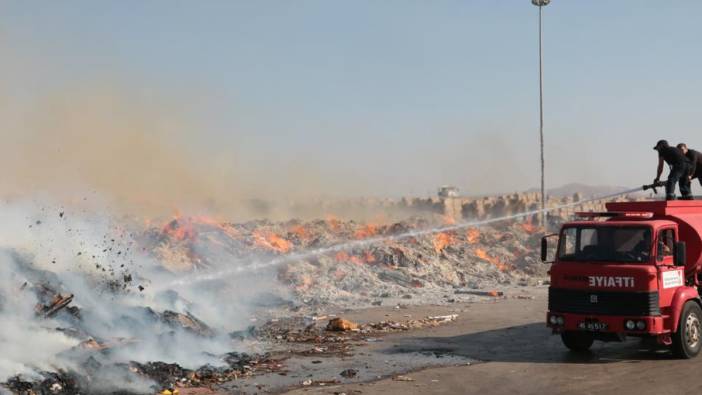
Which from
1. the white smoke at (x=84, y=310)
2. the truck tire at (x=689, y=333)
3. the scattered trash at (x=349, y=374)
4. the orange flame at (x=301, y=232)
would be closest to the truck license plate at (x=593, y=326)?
the truck tire at (x=689, y=333)

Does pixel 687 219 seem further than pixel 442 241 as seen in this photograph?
No

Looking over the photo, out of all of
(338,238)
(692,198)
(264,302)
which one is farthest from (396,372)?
(338,238)

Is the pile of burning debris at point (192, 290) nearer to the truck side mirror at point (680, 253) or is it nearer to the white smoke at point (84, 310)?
the white smoke at point (84, 310)

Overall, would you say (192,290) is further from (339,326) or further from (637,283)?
(637,283)

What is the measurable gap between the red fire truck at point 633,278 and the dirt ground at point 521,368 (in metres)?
0.54

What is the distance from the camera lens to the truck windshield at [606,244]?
37.2 ft

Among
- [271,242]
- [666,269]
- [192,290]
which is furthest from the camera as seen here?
[271,242]

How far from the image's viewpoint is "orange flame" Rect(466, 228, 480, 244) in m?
34.9

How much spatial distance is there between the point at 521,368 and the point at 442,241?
70.8 feet

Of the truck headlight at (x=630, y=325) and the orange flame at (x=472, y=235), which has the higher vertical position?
the orange flame at (x=472, y=235)

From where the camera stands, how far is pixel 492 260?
99.3ft

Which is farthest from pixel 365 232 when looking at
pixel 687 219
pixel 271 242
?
pixel 687 219

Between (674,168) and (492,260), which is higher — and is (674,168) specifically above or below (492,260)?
above

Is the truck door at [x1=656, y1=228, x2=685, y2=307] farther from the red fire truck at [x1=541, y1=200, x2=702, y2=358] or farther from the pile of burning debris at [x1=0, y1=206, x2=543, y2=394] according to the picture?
the pile of burning debris at [x1=0, y1=206, x2=543, y2=394]
